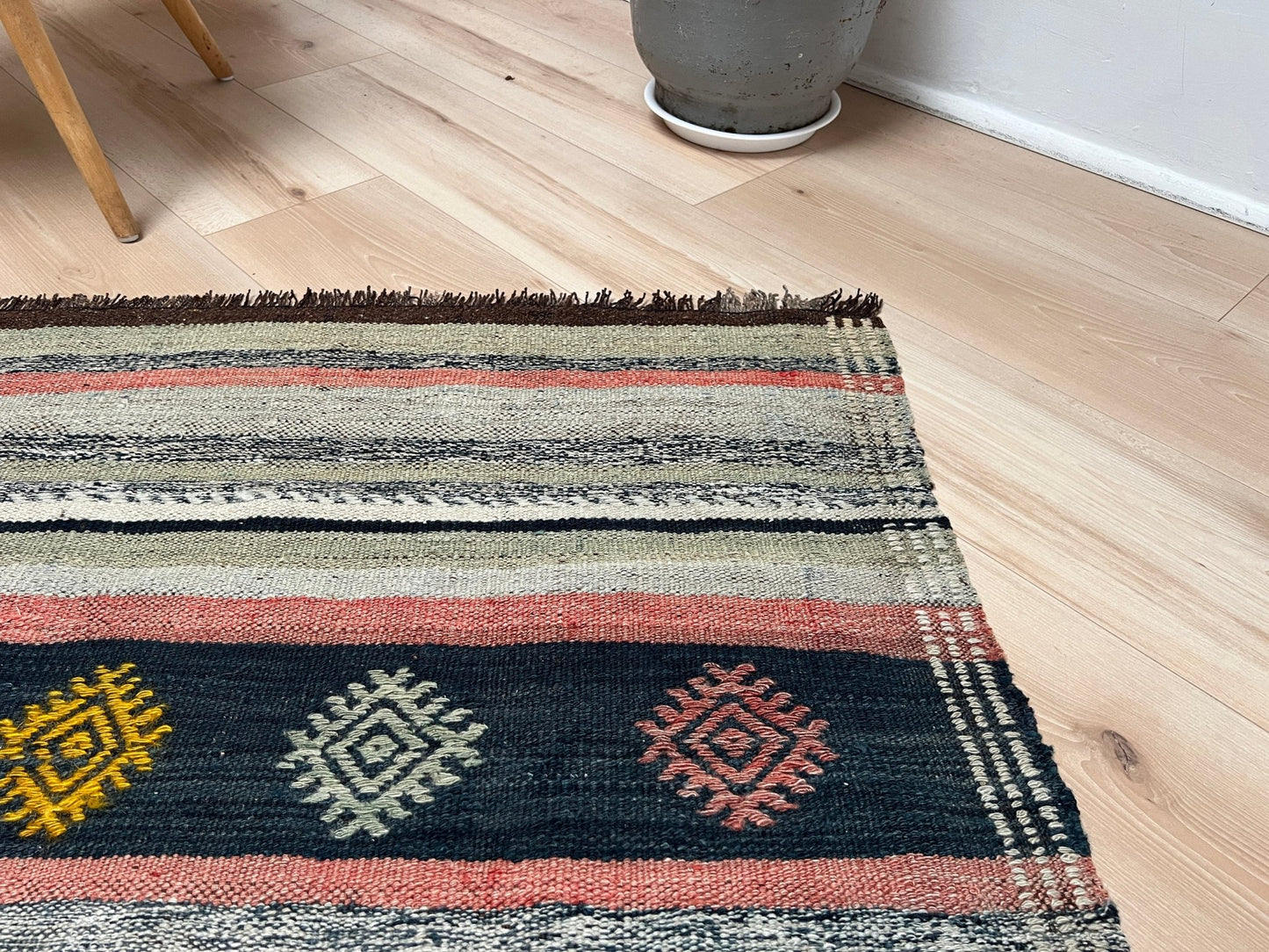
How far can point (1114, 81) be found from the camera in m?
1.49

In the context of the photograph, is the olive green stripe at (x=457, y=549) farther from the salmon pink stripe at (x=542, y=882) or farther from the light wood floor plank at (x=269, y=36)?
the light wood floor plank at (x=269, y=36)

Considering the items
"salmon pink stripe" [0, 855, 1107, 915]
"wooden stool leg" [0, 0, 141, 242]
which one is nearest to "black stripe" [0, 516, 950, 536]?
"salmon pink stripe" [0, 855, 1107, 915]

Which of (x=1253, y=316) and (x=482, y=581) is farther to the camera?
(x=1253, y=316)

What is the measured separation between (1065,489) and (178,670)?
2.78ft

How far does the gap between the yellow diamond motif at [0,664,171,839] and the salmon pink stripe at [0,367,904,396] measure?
1.31 feet

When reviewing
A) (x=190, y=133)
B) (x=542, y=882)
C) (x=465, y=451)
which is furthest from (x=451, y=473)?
(x=190, y=133)

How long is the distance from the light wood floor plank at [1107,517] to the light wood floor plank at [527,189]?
0.30 m

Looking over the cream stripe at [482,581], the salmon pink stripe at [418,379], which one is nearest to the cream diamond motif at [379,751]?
the cream stripe at [482,581]

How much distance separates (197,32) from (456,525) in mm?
1301

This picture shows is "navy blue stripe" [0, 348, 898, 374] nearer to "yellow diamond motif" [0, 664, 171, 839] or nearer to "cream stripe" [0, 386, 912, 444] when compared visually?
"cream stripe" [0, 386, 912, 444]

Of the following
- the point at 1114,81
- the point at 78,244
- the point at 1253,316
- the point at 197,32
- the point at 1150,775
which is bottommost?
the point at 78,244

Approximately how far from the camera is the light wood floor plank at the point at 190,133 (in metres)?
1.45

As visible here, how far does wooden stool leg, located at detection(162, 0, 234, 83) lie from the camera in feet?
5.56

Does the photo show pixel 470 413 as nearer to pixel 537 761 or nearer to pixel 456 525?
pixel 456 525
